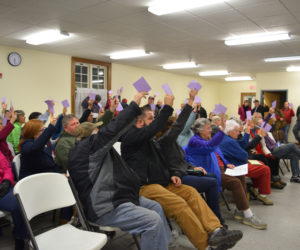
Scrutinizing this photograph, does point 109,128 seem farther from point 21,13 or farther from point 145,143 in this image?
point 21,13

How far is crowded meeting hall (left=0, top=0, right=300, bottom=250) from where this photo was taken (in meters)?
1.79

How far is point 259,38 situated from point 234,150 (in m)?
3.31

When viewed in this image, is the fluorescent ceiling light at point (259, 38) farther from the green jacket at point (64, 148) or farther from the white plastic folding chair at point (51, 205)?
the white plastic folding chair at point (51, 205)

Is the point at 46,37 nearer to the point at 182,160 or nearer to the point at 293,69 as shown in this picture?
the point at 182,160

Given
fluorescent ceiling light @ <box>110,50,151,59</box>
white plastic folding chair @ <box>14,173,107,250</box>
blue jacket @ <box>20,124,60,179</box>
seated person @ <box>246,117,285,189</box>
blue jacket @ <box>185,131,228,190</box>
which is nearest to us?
white plastic folding chair @ <box>14,173,107,250</box>

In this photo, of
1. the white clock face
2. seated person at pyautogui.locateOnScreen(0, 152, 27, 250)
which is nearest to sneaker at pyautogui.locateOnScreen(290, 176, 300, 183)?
seated person at pyautogui.locateOnScreen(0, 152, 27, 250)

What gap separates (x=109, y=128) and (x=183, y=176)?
1.15m

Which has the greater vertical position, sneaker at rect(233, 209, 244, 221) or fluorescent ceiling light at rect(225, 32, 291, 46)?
fluorescent ceiling light at rect(225, 32, 291, 46)

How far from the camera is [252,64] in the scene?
9.20 meters

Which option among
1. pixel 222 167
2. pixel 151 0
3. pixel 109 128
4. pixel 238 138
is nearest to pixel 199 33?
pixel 151 0

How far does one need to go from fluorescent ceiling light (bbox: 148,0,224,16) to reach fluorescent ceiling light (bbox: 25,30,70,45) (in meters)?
2.19

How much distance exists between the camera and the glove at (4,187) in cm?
212

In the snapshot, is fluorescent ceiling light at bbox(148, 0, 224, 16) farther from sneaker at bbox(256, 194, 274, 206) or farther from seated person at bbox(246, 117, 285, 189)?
sneaker at bbox(256, 194, 274, 206)

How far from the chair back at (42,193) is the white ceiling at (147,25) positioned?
289 cm
